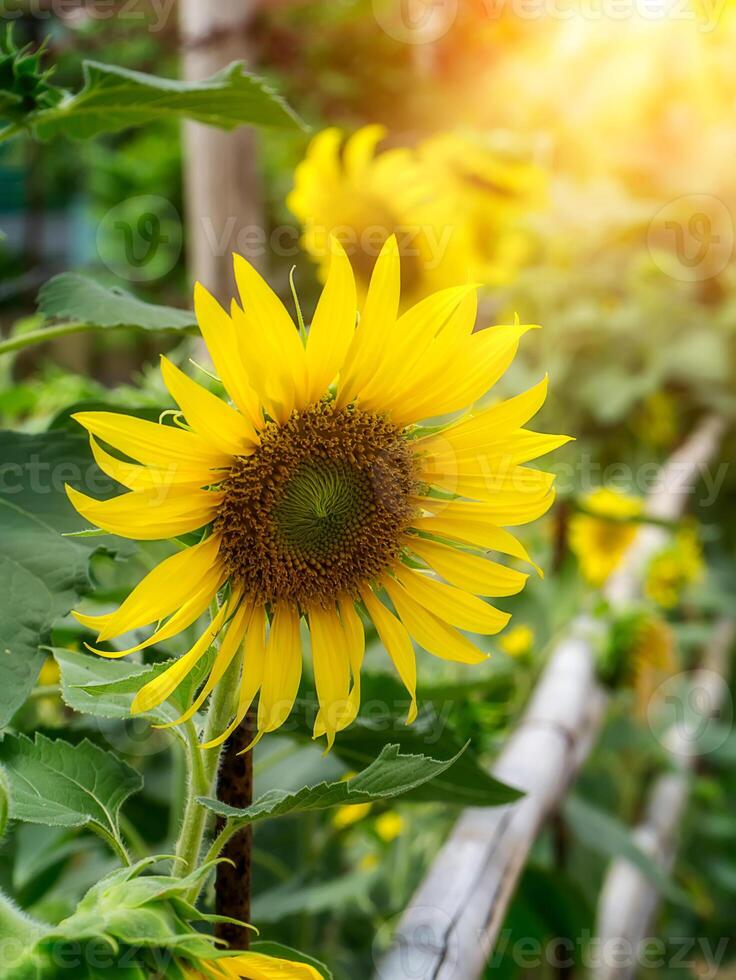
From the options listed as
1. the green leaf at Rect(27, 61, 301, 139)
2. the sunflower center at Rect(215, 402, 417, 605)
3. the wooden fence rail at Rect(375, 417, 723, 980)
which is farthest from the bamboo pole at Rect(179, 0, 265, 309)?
the sunflower center at Rect(215, 402, 417, 605)

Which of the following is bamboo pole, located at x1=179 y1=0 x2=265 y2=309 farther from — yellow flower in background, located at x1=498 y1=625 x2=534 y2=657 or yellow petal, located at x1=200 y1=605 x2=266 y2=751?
yellow petal, located at x1=200 y1=605 x2=266 y2=751

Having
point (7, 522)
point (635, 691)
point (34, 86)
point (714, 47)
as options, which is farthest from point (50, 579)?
point (714, 47)

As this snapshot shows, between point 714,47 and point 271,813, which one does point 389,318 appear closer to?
point 271,813

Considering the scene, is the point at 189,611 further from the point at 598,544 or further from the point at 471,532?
the point at 598,544

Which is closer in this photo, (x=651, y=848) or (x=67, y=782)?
(x=67, y=782)

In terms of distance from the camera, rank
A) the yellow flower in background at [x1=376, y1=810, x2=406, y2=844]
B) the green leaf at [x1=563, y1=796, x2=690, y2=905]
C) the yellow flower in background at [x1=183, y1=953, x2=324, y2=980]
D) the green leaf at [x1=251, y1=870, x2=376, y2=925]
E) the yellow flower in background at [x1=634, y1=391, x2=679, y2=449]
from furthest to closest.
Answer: the yellow flower in background at [x1=634, y1=391, x2=679, y2=449] → the yellow flower in background at [x1=376, y1=810, x2=406, y2=844] → the green leaf at [x1=563, y1=796, x2=690, y2=905] → the green leaf at [x1=251, y1=870, x2=376, y2=925] → the yellow flower in background at [x1=183, y1=953, x2=324, y2=980]

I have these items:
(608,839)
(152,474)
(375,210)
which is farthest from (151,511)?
(375,210)

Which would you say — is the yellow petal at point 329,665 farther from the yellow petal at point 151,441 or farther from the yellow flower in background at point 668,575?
the yellow flower in background at point 668,575

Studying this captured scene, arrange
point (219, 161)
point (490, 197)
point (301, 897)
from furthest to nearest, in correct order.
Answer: point (219, 161) < point (490, 197) < point (301, 897)
